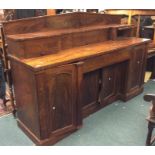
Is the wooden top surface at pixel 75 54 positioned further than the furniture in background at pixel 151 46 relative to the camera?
No

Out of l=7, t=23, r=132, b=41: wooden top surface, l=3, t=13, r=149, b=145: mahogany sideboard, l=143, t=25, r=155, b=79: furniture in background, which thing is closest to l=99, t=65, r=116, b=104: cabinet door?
l=3, t=13, r=149, b=145: mahogany sideboard

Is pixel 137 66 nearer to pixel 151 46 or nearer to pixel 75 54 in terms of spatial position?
pixel 151 46

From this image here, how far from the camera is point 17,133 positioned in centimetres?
208

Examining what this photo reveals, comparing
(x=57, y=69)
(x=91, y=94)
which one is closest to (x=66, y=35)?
(x=57, y=69)

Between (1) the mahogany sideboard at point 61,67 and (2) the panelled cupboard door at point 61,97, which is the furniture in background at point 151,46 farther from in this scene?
(2) the panelled cupboard door at point 61,97

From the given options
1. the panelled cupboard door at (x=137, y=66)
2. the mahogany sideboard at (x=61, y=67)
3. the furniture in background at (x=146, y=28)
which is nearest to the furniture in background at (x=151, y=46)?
the furniture in background at (x=146, y=28)

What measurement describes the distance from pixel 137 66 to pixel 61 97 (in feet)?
4.41

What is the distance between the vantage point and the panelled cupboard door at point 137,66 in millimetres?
2589

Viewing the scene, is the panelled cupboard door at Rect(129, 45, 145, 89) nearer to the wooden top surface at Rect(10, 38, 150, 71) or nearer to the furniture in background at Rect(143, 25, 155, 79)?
the wooden top surface at Rect(10, 38, 150, 71)

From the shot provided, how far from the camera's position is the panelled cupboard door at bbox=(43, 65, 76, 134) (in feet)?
5.59

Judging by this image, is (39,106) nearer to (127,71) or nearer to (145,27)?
(127,71)

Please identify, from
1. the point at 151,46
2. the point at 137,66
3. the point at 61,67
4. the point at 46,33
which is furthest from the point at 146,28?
the point at 61,67

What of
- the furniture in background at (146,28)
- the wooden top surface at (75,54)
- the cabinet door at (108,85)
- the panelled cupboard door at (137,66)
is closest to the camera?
the wooden top surface at (75,54)
